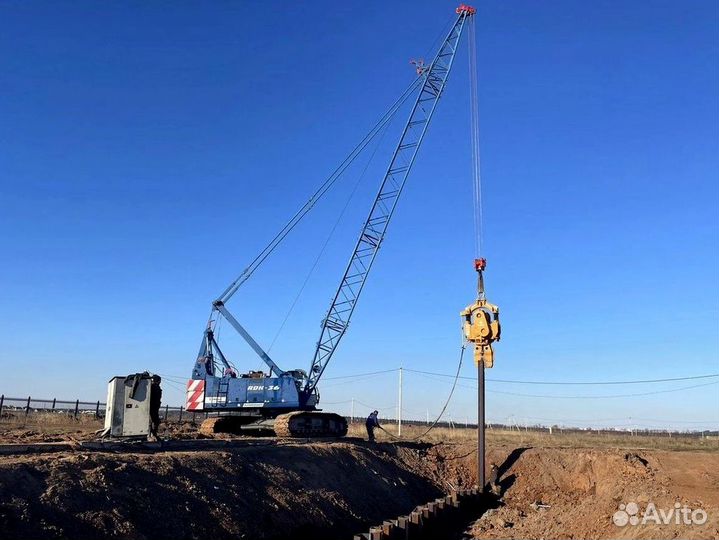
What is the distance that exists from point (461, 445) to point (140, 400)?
16812 millimetres

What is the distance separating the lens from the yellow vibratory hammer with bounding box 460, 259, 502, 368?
67.4 ft

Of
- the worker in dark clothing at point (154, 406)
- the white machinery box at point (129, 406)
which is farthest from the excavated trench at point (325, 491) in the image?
the white machinery box at point (129, 406)

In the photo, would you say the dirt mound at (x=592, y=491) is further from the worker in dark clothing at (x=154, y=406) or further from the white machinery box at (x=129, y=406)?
the white machinery box at (x=129, y=406)

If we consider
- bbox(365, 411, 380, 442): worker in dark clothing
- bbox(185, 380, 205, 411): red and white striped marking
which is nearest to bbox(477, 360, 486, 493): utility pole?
bbox(365, 411, 380, 442): worker in dark clothing

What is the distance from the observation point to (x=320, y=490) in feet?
60.0

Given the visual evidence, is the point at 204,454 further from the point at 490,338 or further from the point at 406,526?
the point at 490,338

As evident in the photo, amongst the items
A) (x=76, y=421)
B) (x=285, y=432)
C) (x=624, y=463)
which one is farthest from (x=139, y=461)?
(x=76, y=421)

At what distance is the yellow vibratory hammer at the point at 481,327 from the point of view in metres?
20.5

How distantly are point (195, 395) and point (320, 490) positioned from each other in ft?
55.2

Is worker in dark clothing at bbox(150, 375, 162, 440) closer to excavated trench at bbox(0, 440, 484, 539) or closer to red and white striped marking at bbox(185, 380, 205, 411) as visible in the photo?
excavated trench at bbox(0, 440, 484, 539)

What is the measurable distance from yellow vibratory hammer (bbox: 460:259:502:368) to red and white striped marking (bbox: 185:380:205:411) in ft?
57.5

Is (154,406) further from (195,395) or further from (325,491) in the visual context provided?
(195,395)

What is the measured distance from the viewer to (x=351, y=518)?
58.9 ft

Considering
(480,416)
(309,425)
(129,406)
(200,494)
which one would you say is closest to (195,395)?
(309,425)
